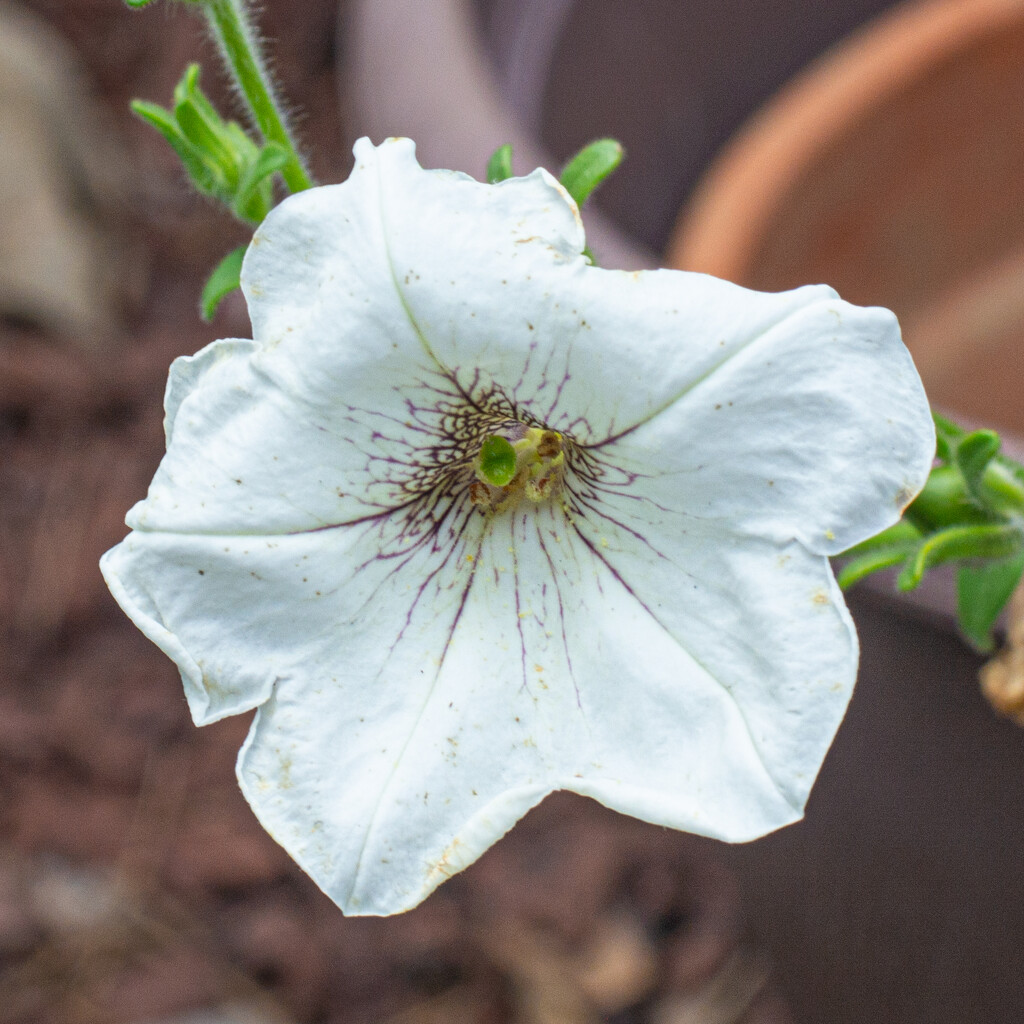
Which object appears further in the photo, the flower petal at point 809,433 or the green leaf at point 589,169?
the green leaf at point 589,169

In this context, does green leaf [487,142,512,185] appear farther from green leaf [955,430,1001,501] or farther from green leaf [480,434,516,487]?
green leaf [955,430,1001,501]

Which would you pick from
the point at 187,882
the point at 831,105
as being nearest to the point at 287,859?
the point at 187,882

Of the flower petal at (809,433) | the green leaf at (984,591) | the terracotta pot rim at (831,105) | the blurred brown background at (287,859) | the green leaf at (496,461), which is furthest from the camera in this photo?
the terracotta pot rim at (831,105)

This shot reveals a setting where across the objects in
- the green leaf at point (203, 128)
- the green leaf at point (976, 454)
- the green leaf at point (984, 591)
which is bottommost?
the green leaf at point (984, 591)

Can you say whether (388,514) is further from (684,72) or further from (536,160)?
(684,72)

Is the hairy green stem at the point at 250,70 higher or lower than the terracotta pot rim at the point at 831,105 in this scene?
higher

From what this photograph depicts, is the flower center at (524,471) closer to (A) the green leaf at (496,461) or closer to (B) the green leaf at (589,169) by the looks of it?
(A) the green leaf at (496,461)

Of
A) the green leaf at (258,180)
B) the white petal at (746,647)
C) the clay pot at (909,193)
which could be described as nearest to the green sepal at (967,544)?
the white petal at (746,647)

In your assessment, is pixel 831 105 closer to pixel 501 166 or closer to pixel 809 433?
pixel 501 166

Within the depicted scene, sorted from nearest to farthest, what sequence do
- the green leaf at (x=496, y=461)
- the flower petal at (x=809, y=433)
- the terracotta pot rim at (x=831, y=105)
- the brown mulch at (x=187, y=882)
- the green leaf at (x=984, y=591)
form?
the flower petal at (x=809, y=433) → the green leaf at (x=496, y=461) → the green leaf at (x=984, y=591) → the terracotta pot rim at (x=831, y=105) → the brown mulch at (x=187, y=882)
